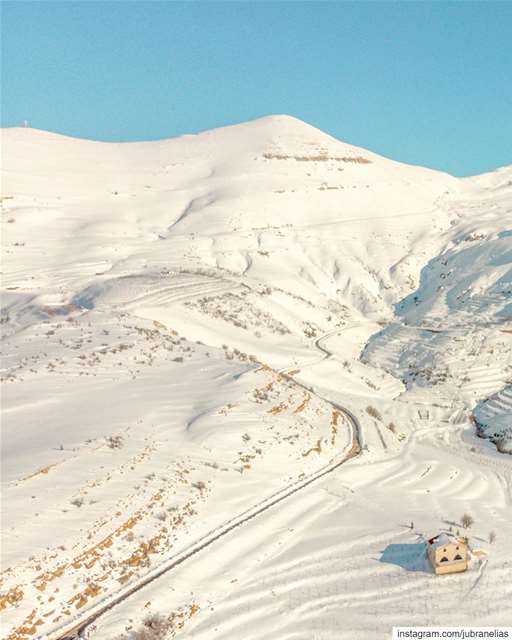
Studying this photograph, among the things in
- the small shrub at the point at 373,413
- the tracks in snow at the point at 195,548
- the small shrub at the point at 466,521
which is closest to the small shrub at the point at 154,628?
the tracks in snow at the point at 195,548

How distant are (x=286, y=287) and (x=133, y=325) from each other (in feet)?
66.5

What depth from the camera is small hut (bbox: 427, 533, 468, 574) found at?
424 inches

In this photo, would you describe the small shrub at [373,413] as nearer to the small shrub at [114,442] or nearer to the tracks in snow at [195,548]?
the tracks in snow at [195,548]

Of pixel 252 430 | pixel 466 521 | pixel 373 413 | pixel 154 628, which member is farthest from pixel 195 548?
pixel 373 413

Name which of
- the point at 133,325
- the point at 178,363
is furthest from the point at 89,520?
the point at 133,325

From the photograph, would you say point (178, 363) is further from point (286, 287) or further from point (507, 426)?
point (286, 287)

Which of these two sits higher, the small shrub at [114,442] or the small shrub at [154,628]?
the small shrub at [114,442]

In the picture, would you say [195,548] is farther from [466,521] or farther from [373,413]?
[373,413]

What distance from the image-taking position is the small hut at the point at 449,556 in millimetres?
10773

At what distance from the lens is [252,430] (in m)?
17.0

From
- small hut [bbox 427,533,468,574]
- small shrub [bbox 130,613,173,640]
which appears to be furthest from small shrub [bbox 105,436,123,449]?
small hut [bbox 427,533,468,574]

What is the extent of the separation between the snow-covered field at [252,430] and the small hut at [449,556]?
0.30 m

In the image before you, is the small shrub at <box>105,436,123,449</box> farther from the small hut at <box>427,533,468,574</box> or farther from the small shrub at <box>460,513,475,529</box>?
the small shrub at <box>460,513,475,529</box>

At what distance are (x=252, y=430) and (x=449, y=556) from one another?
Answer: 720 cm
